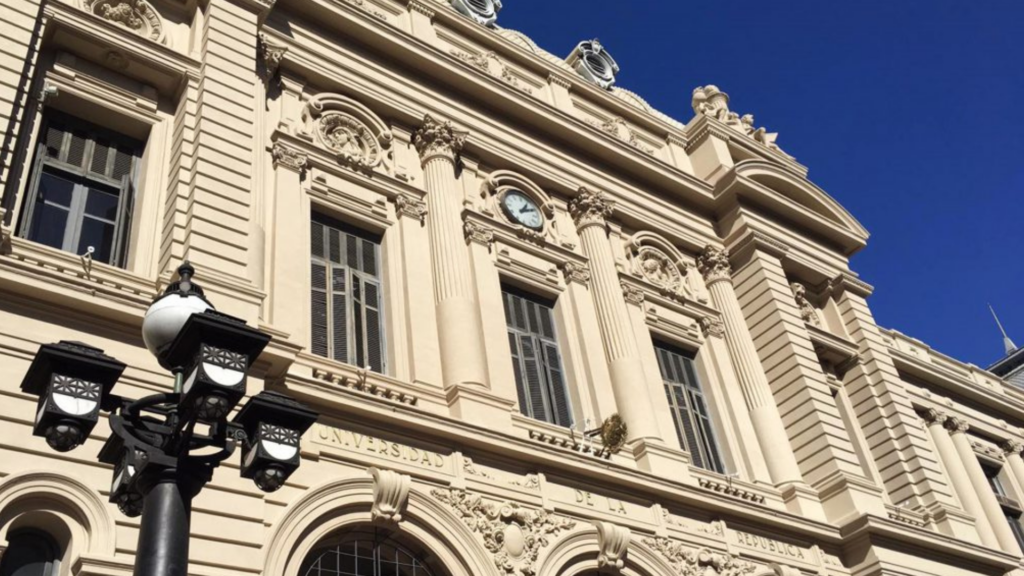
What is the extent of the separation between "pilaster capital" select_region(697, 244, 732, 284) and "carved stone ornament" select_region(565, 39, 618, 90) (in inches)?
226

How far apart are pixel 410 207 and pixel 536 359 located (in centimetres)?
339

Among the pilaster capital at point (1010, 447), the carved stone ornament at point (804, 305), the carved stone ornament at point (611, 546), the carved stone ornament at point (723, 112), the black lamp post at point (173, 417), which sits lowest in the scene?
the black lamp post at point (173, 417)

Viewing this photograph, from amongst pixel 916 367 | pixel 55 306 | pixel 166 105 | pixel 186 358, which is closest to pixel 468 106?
pixel 166 105

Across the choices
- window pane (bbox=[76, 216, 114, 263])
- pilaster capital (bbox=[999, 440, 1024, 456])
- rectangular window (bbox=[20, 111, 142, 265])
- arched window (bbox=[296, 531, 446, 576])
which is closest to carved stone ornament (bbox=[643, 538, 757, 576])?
arched window (bbox=[296, 531, 446, 576])

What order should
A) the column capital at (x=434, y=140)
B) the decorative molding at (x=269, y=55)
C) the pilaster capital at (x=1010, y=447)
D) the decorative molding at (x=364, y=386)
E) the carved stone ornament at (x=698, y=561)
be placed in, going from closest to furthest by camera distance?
the decorative molding at (x=364, y=386), the carved stone ornament at (x=698, y=561), the decorative molding at (x=269, y=55), the column capital at (x=434, y=140), the pilaster capital at (x=1010, y=447)

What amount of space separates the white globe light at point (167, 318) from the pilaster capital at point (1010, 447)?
30321mm

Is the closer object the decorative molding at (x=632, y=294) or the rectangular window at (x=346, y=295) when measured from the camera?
the rectangular window at (x=346, y=295)

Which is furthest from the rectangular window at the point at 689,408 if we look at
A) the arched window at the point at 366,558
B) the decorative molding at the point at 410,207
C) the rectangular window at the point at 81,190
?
the rectangular window at the point at 81,190

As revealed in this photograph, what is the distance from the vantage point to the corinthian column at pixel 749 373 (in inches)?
753

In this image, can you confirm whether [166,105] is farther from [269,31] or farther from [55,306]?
[55,306]

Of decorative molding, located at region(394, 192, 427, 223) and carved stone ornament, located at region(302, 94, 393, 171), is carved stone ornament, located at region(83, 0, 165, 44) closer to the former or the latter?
carved stone ornament, located at region(302, 94, 393, 171)

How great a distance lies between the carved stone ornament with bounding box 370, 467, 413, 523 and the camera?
1238 cm

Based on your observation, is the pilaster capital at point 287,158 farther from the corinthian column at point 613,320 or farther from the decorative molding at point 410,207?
the corinthian column at point 613,320

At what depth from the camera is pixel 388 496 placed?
12.4 meters
